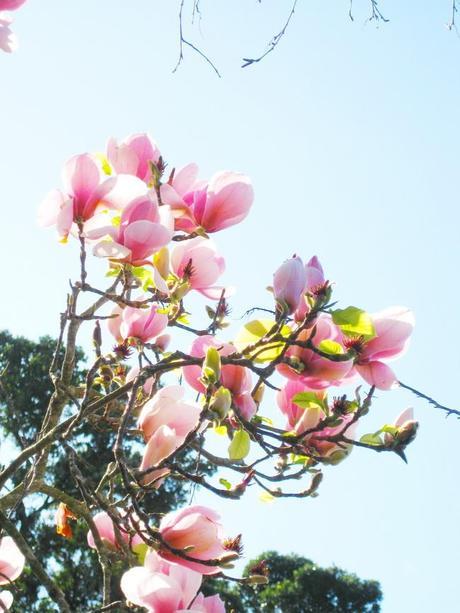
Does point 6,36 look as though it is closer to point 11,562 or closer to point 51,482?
point 11,562

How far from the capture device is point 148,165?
1.36 meters

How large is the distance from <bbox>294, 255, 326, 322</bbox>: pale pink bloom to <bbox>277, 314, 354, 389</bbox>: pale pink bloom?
26mm

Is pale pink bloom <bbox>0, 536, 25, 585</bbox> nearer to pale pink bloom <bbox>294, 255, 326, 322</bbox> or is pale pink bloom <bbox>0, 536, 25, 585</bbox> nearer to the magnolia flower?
the magnolia flower

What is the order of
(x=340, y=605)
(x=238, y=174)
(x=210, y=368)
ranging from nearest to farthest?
(x=210, y=368) < (x=238, y=174) < (x=340, y=605)

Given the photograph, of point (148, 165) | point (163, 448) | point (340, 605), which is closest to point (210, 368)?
point (163, 448)

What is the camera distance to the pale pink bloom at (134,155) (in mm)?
1349

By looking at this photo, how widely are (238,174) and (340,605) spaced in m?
18.5

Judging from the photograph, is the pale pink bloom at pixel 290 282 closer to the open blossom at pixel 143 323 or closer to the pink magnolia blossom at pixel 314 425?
the pink magnolia blossom at pixel 314 425

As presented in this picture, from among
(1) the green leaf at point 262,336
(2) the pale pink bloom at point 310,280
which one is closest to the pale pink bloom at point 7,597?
(1) the green leaf at point 262,336

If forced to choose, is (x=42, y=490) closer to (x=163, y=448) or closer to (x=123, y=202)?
(x=163, y=448)

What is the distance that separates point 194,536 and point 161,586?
87 millimetres

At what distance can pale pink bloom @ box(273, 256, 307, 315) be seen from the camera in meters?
1.14

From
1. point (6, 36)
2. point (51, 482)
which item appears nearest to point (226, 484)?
point (6, 36)

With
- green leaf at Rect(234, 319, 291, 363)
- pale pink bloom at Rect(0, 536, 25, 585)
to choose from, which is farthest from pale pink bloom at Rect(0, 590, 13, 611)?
green leaf at Rect(234, 319, 291, 363)
